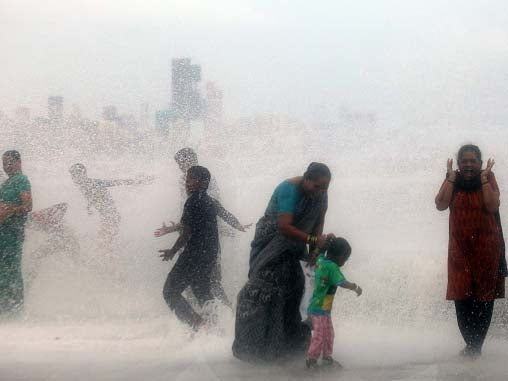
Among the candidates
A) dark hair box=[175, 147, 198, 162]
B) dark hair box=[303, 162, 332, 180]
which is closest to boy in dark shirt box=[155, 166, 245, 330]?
dark hair box=[175, 147, 198, 162]

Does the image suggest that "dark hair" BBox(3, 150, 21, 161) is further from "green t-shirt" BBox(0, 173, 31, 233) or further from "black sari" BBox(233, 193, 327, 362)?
"black sari" BBox(233, 193, 327, 362)

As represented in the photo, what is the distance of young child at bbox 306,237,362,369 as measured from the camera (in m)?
5.11

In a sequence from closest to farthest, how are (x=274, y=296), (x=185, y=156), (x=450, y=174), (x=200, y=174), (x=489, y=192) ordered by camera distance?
(x=274, y=296) < (x=489, y=192) < (x=450, y=174) < (x=200, y=174) < (x=185, y=156)

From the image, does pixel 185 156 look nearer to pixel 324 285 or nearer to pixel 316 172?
pixel 316 172

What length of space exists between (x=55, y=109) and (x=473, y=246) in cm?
934

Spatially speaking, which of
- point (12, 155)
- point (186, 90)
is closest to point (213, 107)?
point (186, 90)

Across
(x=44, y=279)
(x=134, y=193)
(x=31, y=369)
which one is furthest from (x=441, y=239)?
(x=31, y=369)

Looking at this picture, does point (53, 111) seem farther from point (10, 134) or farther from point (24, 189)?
point (24, 189)

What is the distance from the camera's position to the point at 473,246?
5.61 meters

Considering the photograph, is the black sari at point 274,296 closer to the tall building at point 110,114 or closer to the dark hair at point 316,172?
the dark hair at point 316,172

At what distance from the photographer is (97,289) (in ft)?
26.4

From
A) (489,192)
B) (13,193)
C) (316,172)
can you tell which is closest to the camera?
(316,172)

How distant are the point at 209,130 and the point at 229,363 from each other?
770cm

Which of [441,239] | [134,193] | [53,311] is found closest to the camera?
[53,311]
